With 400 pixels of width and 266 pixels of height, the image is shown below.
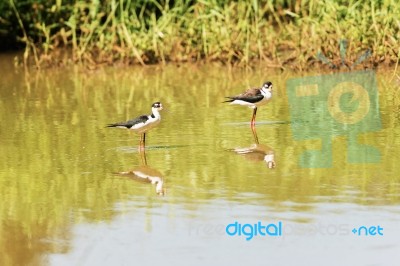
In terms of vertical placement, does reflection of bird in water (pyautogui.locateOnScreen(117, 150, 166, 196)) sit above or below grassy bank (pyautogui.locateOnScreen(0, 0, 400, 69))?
below

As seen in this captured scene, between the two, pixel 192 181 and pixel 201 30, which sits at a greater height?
pixel 201 30

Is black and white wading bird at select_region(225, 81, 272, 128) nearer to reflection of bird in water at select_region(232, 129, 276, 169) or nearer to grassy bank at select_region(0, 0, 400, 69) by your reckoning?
reflection of bird in water at select_region(232, 129, 276, 169)

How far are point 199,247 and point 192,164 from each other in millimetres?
2048

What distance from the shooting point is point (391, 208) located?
6578 mm

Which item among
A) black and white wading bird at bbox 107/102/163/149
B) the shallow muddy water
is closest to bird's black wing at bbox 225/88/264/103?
the shallow muddy water

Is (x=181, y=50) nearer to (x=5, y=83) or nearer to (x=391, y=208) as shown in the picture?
(x=5, y=83)

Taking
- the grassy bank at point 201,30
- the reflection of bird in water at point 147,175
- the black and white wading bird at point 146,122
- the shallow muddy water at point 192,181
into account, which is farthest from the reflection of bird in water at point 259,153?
the grassy bank at point 201,30

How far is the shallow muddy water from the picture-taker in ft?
19.7

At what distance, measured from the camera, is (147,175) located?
25.7 ft

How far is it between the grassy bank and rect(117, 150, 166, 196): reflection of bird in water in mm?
4459

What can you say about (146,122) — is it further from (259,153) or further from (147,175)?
(259,153)

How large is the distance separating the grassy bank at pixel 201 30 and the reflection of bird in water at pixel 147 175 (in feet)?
14.6

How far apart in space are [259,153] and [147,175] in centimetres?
96

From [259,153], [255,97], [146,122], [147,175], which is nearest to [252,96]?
[255,97]
